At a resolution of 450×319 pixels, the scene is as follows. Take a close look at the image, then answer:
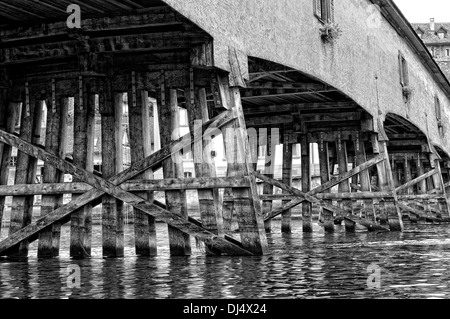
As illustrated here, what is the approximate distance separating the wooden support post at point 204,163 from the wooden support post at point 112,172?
1.08 m

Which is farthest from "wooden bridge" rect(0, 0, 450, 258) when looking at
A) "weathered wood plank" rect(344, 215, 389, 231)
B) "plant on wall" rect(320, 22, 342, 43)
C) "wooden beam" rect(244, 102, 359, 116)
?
"weathered wood plank" rect(344, 215, 389, 231)

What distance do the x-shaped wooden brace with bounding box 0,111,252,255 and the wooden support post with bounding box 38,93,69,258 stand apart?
0.89 ft

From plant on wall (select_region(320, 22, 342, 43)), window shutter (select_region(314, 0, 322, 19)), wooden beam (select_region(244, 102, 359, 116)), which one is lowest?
wooden beam (select_region(244, 102, 359, 116))

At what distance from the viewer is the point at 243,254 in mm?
10391

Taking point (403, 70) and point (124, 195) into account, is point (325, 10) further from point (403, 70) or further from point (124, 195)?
point (403, 70)

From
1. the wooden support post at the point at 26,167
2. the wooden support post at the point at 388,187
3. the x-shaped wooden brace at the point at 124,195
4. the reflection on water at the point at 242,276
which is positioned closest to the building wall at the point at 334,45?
the wooden support post at the point at 388,187

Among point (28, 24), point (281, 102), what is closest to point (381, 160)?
point (281, 102)

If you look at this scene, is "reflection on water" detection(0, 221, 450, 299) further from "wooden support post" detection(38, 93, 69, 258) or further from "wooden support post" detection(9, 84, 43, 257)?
"wooden support post" detection(9, 84, 43, 257)

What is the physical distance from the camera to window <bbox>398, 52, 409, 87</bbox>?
843 inches

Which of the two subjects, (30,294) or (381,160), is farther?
(381,160)

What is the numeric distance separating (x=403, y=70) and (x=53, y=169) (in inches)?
506

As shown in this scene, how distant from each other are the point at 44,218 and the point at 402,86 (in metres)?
13.0

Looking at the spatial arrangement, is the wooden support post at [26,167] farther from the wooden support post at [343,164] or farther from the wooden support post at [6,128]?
the wooden support post at [343,164]
